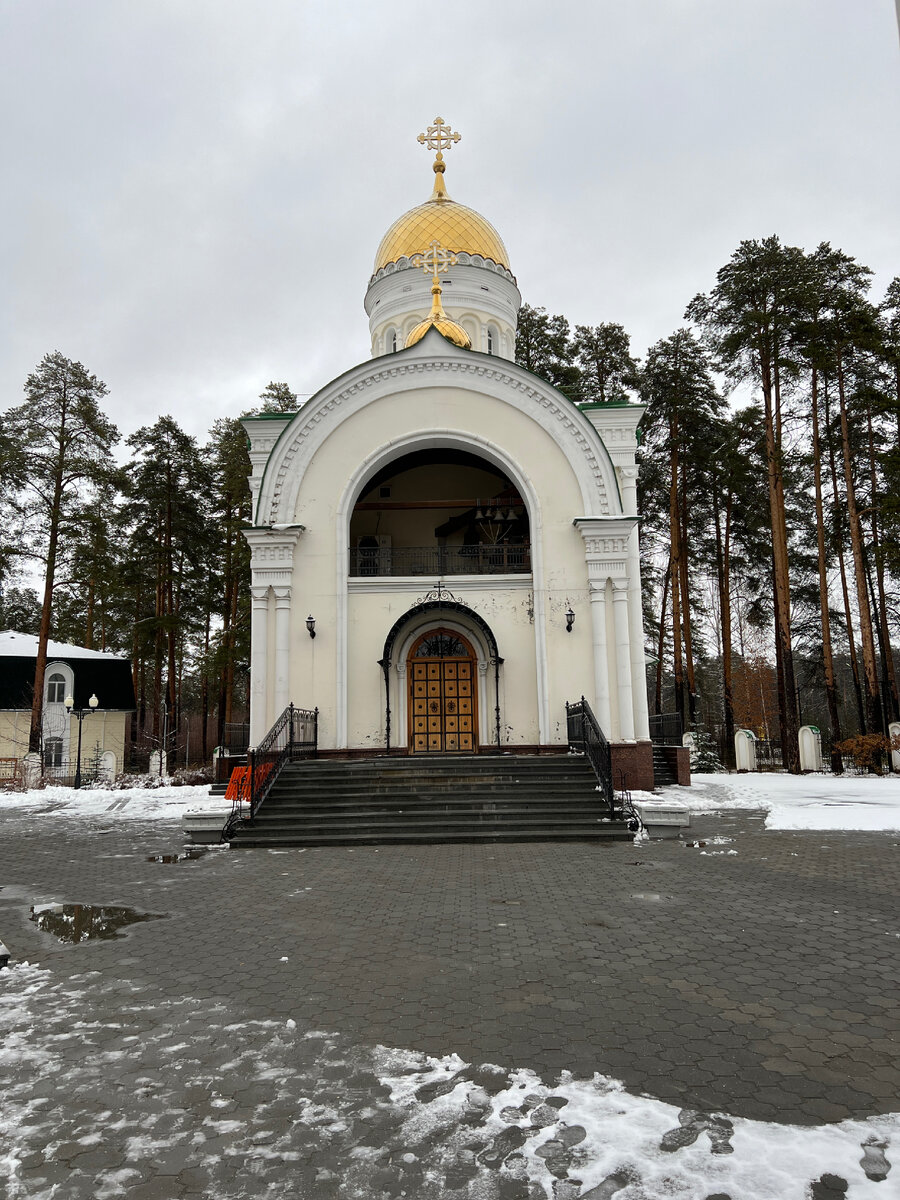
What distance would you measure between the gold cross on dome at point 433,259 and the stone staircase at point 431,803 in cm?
1428

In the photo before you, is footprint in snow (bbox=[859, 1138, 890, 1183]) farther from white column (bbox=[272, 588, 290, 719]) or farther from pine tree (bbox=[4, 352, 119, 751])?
pine tree (bbox=[4, 352, 119, 751])

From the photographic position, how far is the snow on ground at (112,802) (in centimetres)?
1612

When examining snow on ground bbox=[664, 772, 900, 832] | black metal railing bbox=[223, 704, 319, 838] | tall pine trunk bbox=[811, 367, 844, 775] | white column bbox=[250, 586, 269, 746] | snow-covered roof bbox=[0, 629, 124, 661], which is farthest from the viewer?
snow-covered roof bbox=[0, 629, 124, 661]

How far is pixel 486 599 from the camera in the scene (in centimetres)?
1778

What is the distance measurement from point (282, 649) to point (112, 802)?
5.31 meters

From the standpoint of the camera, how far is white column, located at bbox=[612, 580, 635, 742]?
54.2 ft

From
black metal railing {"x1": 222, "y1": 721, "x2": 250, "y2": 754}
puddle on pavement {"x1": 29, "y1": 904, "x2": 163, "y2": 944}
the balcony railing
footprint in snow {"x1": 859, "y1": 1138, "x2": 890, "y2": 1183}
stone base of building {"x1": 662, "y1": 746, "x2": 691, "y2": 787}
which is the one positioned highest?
the balcony railing

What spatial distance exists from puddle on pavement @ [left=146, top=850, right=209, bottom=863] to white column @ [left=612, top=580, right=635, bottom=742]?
9.05m

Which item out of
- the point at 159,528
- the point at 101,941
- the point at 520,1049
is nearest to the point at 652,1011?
the point at 520,1049

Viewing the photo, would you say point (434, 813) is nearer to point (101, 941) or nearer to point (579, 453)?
point (101, 941)

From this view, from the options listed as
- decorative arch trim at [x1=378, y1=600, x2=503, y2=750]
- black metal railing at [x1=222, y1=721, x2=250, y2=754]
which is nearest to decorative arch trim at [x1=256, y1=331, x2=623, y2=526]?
decorative arch trim at [x1=378, y1=600, x2=503, y2=750]

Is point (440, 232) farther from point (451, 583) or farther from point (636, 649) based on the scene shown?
point (636, 649)

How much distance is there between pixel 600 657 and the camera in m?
16.8

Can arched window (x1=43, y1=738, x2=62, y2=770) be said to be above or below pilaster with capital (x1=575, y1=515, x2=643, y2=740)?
below
